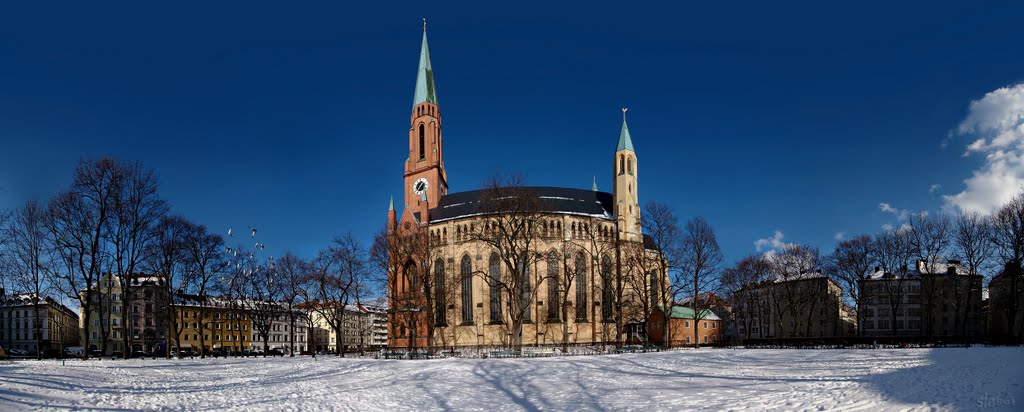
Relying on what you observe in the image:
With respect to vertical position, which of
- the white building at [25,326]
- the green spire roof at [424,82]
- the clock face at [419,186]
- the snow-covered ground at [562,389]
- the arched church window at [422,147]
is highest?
the green spire roof at [424,82]

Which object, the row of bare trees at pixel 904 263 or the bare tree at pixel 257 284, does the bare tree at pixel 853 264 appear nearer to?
the row of bare trees at pixel 904 263

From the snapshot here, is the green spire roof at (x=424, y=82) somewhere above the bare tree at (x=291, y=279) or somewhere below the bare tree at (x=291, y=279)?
above

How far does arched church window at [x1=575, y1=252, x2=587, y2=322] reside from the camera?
70188 millimetres

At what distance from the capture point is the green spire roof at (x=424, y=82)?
88062 millimetres

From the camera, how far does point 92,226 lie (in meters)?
40.2

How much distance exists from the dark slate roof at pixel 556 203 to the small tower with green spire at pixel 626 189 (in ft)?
7.35

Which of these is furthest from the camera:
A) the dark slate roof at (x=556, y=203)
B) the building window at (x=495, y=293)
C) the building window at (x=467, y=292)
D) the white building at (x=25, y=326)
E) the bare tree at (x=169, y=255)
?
the white building at (x=25, y=326)

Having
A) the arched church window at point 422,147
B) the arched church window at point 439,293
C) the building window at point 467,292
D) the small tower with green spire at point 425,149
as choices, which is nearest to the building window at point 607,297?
the building window at point 467,292

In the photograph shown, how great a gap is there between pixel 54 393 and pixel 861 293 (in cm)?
6569

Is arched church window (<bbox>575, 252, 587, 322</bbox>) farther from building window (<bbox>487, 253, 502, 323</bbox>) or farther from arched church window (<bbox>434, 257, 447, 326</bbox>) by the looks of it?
arched church window (<bbox>434, 257, 447, 326</bbox>)

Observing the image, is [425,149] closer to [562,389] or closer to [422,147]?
[422,147]

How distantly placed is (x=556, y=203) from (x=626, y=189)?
8.98 m

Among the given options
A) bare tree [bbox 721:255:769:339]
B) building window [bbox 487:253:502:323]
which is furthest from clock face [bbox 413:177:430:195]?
bare tree [bbox 721:255:769:339]

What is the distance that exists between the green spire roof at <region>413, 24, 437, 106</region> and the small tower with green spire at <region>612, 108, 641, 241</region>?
28.3 metres
